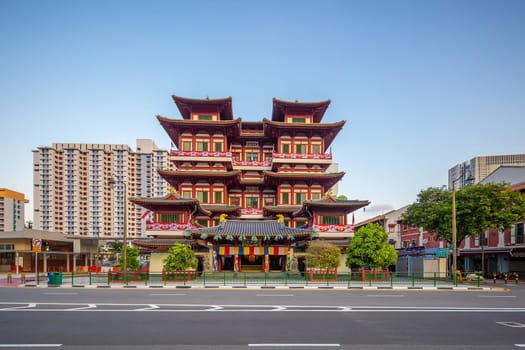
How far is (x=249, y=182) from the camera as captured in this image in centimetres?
4878

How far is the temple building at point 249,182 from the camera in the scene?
131 feet

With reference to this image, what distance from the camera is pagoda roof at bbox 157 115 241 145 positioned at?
150ft

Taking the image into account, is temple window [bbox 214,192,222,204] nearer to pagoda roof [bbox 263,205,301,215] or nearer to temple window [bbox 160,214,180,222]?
pagoda roof [bbox 263,205,301,215]

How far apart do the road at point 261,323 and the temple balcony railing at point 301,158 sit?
93.3 ft

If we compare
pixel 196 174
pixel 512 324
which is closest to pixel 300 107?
pixel 196 174

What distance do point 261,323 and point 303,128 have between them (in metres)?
37.0

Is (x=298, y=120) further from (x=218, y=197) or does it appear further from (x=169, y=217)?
(x=169, y=217)

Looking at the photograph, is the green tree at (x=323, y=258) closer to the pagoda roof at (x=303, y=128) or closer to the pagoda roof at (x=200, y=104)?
the pagoda roof at (x=303, y=128)

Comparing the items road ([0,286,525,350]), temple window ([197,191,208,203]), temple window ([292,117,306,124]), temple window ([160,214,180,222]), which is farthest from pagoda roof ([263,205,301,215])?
road ([0,286,525,350])

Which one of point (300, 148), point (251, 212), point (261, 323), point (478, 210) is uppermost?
point (300, 148)

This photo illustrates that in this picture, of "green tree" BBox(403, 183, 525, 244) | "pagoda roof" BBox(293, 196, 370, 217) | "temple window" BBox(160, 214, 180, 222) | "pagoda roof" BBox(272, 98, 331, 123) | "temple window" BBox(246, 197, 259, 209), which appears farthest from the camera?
"temple window" BBox(246, 197, 259, 209)

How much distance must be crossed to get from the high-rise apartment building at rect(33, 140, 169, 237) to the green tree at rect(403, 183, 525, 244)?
114 m

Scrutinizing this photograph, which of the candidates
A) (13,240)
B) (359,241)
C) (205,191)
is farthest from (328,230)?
(13,240)

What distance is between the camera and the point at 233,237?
Result: 3659 centimetres
